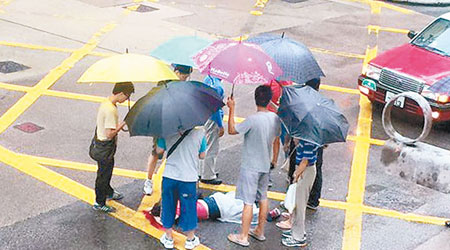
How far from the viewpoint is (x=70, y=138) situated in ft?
30.3

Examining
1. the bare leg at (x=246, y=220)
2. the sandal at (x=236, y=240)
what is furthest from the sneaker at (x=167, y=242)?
the bare leg at (x=246, y=220)

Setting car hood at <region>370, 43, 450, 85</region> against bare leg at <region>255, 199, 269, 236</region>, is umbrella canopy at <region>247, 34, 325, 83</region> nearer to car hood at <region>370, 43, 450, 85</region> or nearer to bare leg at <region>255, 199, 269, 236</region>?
bare leg at <region>255, 199, 269, 236</region>

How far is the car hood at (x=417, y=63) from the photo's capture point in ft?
33.6

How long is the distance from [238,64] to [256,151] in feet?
2.98

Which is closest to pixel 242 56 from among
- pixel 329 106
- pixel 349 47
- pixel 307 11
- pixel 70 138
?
pixel 329 106

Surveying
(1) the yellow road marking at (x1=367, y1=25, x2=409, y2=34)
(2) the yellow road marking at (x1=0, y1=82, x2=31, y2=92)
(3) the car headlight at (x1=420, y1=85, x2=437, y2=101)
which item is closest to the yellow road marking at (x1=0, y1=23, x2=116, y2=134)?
(2) the yellow road marking at (x1=0, y1=82, x2=31, y2=92)

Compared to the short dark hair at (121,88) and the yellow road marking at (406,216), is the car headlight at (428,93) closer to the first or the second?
the yellow road marking at (406,216)

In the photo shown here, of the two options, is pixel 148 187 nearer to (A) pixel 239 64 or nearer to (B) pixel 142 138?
(B) pixel 142 138

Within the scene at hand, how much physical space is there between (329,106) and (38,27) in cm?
1013

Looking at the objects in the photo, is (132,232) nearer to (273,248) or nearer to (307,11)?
(273,248)

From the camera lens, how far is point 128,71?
6.43 m

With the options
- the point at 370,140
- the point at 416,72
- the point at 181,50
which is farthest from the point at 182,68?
the point at 416,72

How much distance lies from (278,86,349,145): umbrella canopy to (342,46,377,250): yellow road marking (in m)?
1.47

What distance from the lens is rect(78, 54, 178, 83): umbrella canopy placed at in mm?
6352
